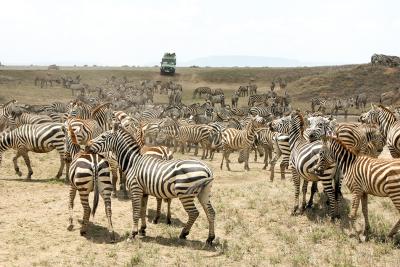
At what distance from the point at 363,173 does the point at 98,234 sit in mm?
6593

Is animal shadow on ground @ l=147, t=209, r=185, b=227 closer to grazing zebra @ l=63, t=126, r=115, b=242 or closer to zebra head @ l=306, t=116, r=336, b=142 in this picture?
grazing zebra @ l=63, t=126, r=115, b=242

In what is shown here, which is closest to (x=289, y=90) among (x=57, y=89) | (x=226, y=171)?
(x=57, y=89)

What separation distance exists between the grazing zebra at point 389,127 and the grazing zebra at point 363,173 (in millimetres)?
5250

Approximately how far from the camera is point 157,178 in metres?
10.3

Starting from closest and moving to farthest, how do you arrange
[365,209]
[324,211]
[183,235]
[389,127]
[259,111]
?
[365,209], [183,235], [324,211], [389,127], [259,111]

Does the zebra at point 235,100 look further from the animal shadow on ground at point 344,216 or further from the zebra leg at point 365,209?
the zebra leg at point 365,209

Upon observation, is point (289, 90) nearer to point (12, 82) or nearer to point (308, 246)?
point (12, 82)

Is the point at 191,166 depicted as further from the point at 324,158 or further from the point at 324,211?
the point at 324,211

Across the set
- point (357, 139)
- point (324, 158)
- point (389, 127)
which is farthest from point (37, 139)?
point (389, 127)

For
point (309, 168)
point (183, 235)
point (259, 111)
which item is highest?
point (259, 111)

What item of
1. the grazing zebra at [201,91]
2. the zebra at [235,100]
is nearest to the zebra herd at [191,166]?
the zebra at [235,100]

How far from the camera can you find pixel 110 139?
451 inches

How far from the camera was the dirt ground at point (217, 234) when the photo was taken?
9688 mm

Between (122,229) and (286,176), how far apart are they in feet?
29.3
